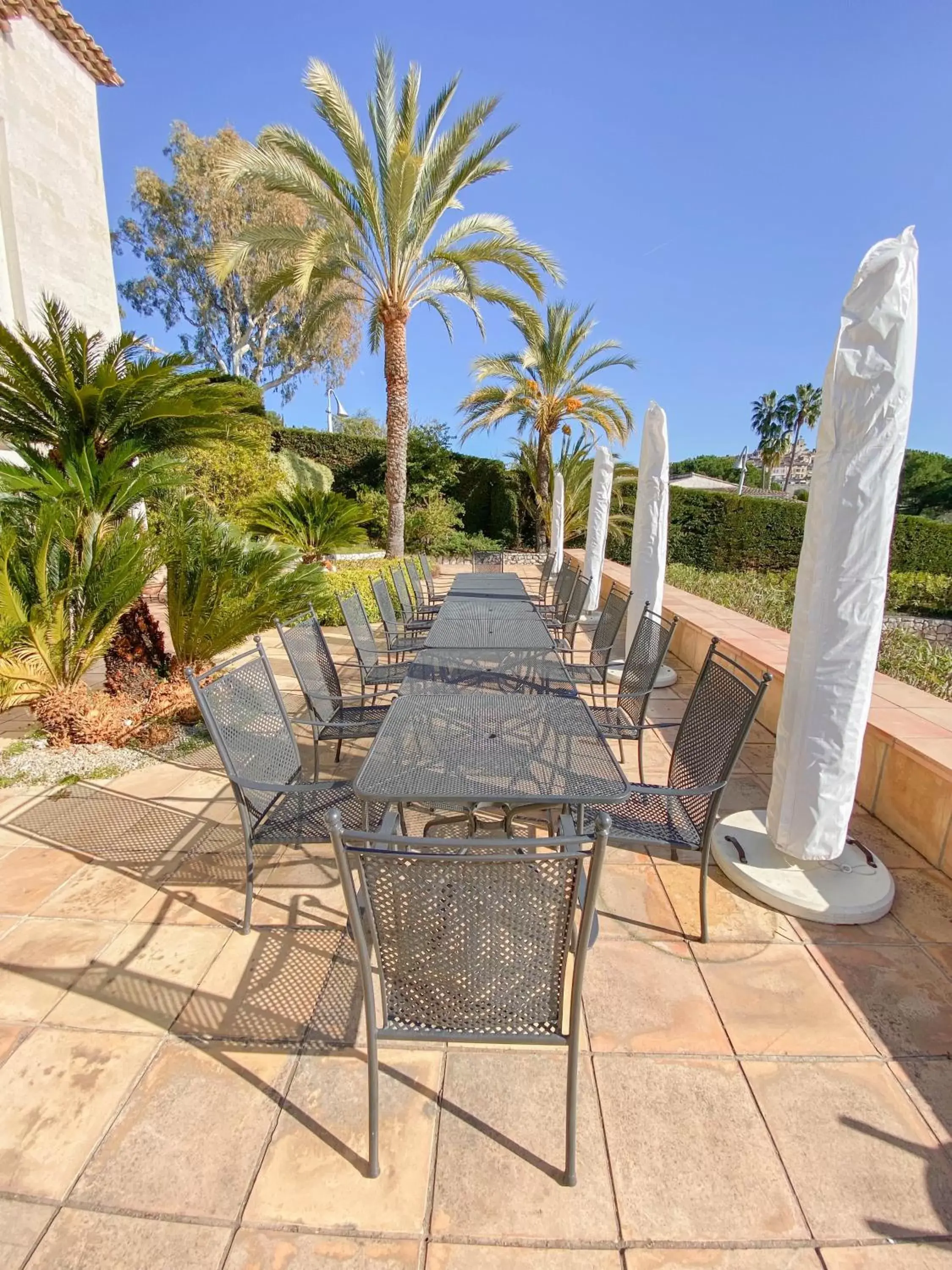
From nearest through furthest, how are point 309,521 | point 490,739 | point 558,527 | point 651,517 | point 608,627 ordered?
1. point 490,739
2. point 608,627
3. point 651,517
4. point 309,521
5. point 558,527

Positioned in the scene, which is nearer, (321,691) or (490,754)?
(490,754)

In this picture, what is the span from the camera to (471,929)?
4.08 ft

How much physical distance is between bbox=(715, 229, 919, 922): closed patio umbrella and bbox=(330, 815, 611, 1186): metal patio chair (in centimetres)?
136

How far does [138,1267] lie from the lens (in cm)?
117

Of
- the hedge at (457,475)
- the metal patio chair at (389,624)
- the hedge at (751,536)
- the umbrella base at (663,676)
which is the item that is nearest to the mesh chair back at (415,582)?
the metal patio chair at (389,624)

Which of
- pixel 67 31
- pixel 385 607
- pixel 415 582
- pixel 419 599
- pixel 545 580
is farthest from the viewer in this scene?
pixel 67 31

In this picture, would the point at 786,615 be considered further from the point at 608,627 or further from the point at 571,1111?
the point at 571,1111

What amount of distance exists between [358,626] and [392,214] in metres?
7.36

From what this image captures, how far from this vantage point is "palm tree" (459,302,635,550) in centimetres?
1351

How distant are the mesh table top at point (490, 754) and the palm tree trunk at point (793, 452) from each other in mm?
46039

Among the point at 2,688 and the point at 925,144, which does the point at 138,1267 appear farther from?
the point at 925,144

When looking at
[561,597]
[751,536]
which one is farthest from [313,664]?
[751,536]

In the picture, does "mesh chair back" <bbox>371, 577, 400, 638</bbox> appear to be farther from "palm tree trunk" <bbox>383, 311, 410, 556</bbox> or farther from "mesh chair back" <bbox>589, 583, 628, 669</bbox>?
"palm tree trunk" <bbox>383, 311, 410, 556</bbox>

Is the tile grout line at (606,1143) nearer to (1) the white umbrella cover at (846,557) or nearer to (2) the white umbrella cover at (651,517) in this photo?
(1) the white umbrella cover at (846,557)
